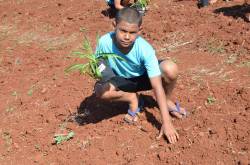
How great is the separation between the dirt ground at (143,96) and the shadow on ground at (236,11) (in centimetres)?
2

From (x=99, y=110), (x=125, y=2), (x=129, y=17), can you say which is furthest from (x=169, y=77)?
(x=125, y=2)

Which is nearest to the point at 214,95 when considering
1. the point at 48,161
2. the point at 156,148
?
the point at 156,148

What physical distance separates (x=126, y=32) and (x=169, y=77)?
0.53m

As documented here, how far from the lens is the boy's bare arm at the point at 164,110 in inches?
130

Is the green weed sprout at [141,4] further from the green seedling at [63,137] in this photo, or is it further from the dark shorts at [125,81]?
the green seedling at [63,137]

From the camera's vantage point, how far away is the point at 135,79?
363cm

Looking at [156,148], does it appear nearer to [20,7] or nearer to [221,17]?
[221,17]

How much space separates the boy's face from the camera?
3244 mm

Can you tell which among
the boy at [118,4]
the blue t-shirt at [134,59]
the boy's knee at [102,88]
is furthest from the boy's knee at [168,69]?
the boy at [118,4]

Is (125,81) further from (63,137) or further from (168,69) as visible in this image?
(63,137)

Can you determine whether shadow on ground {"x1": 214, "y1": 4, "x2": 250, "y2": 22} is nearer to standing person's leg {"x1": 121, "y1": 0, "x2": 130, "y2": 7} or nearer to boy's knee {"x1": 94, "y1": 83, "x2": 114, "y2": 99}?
standing person's leg {"x1": 121, "y1": 0, "x2": 130, "y2": 7}

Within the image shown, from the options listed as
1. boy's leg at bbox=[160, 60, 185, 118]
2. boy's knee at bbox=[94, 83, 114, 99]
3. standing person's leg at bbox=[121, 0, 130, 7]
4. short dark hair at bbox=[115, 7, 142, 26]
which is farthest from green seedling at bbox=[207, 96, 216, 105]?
standing person's leg at bbox=[121, 0, 130, 7]

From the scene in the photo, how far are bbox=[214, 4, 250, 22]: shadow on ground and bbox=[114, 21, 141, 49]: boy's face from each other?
2.70 metres

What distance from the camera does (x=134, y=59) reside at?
3.41 meters
